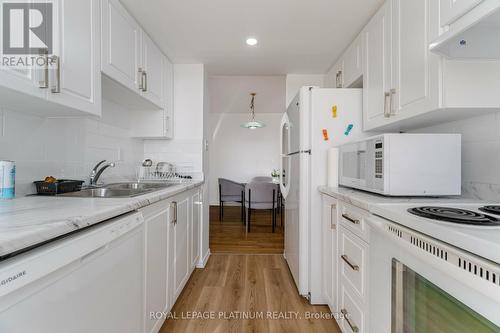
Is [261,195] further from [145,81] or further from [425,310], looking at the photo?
[425,310]

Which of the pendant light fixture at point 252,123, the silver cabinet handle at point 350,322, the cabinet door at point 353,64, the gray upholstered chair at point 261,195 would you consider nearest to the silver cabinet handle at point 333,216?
the silver cabinet handle at point 350,322

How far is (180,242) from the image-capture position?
190cm

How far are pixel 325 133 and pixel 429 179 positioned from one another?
31.3 inches

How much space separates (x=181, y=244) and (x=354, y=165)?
138cm

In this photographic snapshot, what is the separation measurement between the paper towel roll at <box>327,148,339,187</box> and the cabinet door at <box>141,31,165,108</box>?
5.04 feet

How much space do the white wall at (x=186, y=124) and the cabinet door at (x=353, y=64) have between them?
144 cm

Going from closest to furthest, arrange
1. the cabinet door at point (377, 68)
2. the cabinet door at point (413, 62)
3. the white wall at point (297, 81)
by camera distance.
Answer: the cabinet door at point (413, 62) < the cabinet door at point (377, 68) < the white wall at point (297, 81)

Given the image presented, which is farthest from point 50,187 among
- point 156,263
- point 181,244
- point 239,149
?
point 239,149

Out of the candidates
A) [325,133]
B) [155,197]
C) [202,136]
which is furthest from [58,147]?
[325,133]

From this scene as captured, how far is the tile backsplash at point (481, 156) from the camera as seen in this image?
1.26 meters

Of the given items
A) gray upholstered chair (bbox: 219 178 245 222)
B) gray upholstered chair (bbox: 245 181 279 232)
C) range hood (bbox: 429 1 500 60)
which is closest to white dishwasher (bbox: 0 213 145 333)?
range hood (bbox: 429 1 500 60)

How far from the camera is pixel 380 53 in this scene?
1.72 metres

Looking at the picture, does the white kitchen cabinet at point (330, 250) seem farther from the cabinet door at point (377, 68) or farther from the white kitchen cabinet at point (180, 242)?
the white kitchen cabinet at point (180, 242)

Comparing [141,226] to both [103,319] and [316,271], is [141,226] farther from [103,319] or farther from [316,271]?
[316,271]
